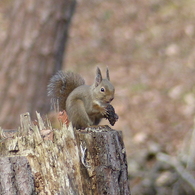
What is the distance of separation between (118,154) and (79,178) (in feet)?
0.71

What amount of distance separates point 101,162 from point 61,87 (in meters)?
0.71

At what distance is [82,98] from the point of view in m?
2.26

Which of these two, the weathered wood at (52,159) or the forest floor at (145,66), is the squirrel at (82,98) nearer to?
the weathered wood at (52,159)

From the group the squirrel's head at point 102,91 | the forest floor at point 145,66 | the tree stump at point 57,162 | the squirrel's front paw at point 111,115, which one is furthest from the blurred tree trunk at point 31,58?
the tree stump at point 57,162

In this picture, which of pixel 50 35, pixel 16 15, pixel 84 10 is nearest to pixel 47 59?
pixel 50 35

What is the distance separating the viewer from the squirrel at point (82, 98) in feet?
7.20

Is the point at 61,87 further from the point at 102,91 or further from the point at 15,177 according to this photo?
the point at 15,177

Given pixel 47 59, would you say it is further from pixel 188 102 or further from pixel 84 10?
pixel 84 10

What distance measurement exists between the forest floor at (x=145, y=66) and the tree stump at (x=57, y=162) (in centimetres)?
221

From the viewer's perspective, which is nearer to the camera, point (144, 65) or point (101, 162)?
point (101, 162)

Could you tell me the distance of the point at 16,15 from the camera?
4.02 m

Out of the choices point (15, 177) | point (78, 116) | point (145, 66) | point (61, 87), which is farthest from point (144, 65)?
point (15, 177)

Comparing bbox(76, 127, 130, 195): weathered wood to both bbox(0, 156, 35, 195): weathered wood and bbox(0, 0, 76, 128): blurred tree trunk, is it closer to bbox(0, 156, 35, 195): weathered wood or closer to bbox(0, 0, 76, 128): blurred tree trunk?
bbox(0, 156, 35, 195): weathered wood

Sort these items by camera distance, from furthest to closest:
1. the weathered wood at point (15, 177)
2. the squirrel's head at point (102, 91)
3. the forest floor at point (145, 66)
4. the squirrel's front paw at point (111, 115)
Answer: the forest floor at point (145, 66) < the squirrel's head at point (102, 91) < the squirrel's front paw at point (111, 115) < the weathered wood at point (15, 177)
